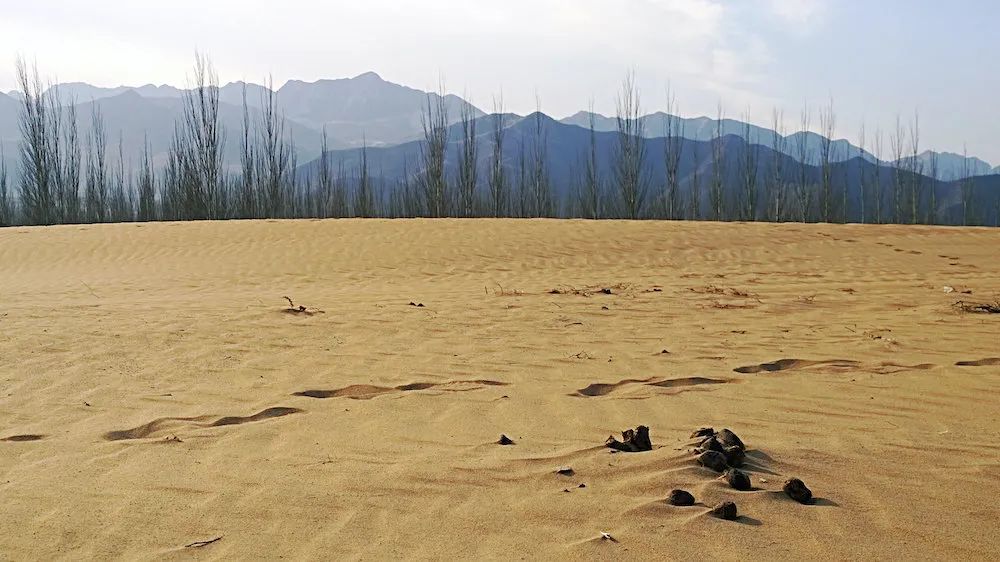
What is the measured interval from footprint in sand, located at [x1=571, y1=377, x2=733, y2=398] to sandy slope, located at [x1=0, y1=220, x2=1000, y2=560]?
0.05ft

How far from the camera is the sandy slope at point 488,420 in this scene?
2281mm

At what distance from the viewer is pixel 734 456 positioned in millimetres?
2770

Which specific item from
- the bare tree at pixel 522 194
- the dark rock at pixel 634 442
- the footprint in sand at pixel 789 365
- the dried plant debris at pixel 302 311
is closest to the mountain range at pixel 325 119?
the bare tree at pixel 522 194

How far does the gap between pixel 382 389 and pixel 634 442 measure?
1593 millimetres

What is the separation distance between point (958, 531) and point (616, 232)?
11984mm

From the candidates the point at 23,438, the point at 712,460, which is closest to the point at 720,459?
the point at 712,460

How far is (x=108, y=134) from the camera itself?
310ft

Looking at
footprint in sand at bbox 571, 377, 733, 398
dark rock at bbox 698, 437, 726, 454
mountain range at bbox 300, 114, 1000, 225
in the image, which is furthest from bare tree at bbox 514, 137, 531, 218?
dark rock at bbox 698, 437, 726, 454

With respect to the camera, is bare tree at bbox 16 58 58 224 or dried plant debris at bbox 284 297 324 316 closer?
dried plant debris at bbox 284 297 324 316

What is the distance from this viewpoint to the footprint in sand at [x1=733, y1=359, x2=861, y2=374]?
4.41 meters

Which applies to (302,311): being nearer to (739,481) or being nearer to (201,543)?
(201,543)

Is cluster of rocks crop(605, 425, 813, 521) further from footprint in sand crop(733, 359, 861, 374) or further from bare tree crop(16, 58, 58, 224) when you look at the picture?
bare tree crop(16, 58, 58, 224)

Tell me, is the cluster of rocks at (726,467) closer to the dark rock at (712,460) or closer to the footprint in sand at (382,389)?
the dark rock at (712,460)

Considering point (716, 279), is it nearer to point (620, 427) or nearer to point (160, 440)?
point (620, 427)
